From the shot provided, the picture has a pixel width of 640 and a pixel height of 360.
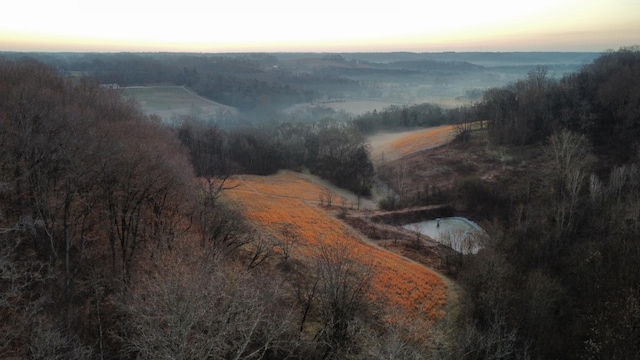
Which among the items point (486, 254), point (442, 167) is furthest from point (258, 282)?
point (442, 167)

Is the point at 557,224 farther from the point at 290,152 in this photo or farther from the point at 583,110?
the point at 290,152

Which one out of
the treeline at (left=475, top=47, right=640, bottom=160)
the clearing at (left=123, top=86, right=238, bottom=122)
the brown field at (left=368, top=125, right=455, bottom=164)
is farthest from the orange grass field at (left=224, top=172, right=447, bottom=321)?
the clearing at (left=123, top=86, right=238, bottom=122)

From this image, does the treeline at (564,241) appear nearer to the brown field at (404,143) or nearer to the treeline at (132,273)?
the treeline at (132,273)

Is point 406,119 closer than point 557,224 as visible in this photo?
No

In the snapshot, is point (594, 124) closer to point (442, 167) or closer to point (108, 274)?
point (442, 167)

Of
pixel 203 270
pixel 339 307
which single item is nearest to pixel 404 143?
pixel 339 307

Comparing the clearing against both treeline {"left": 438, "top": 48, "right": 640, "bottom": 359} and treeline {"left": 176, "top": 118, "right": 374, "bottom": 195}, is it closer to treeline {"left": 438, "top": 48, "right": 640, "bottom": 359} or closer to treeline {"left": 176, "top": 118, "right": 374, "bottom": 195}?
treeline {"left": 176, "top": 118, "right": 374, "bottom": 195}
